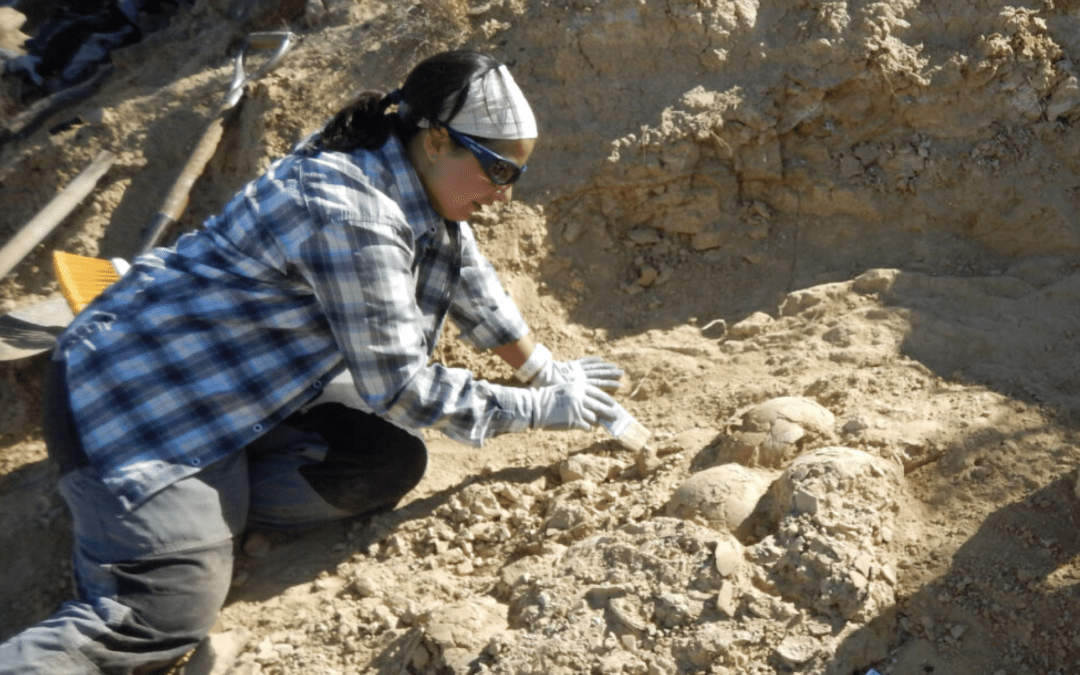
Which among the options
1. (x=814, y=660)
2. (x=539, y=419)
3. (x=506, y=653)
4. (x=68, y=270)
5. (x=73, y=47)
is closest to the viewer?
(x=814, y=660)

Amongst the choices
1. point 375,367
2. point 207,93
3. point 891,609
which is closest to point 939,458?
point 891,609

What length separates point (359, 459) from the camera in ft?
9.37

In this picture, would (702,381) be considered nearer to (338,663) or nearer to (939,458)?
(939,458)

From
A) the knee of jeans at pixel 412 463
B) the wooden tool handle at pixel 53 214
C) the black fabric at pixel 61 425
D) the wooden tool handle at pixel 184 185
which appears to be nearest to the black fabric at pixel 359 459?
the knee of jeans at pixel 412 463

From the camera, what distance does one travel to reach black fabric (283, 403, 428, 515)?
285 centimetres

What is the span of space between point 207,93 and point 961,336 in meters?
3.20

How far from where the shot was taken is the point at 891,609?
7.22 feet

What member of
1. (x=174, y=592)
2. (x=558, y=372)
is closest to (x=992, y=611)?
(x=558, y=372)

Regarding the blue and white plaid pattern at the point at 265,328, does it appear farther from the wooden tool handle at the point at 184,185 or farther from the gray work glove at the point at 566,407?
the wooden tool handle at the point at 184,185

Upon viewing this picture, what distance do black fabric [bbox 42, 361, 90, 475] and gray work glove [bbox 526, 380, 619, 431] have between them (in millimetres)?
1173

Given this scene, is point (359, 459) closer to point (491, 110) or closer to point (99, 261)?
point (491, 110)

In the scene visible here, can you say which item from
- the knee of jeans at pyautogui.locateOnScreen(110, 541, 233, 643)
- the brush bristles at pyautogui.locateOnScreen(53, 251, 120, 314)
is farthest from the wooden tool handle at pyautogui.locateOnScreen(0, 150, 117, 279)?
the knee of jeans at pyautogui.locateOnScreen(110, 541, 233, 643)

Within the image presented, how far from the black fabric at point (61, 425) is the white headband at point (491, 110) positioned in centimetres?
Answer: 119

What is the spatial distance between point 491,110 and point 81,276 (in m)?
1.87
